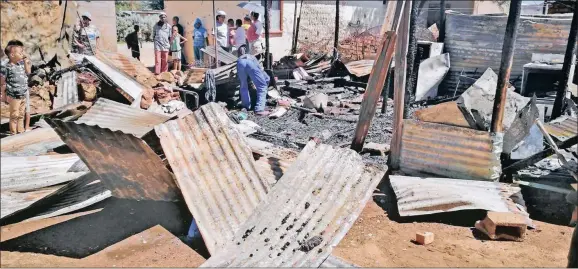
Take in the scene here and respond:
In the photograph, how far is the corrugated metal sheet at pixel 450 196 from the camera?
4473 mm

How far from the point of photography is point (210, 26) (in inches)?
669

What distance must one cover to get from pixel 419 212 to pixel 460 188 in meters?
0.59

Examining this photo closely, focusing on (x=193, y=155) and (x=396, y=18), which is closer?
(x=193, y=155)

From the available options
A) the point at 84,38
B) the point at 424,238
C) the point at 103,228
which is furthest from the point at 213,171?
the point at 84,38

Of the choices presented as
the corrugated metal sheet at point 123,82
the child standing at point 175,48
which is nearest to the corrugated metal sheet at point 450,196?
the corrugated metal sheet at point 123,82

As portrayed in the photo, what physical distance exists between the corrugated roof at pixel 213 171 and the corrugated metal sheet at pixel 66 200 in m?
0.95

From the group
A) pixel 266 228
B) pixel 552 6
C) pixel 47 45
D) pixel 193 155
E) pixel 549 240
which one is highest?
pixel 552 6

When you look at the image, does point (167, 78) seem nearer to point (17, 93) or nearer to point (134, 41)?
point (134, 41)

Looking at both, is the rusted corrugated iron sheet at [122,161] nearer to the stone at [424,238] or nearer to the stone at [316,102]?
the stone at [424,238]

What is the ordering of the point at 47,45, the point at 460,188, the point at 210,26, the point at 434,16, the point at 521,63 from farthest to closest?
the point at 434,16 → the point at 210,26 → the point at 521,63 → the point at 460,188 → the point at 47,45

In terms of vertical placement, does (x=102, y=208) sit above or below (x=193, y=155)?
below

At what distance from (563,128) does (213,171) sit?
13.8 feet

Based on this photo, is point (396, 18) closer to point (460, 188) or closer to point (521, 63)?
point (460, 188)

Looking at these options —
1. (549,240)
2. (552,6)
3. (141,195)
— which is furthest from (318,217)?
(552,6)
